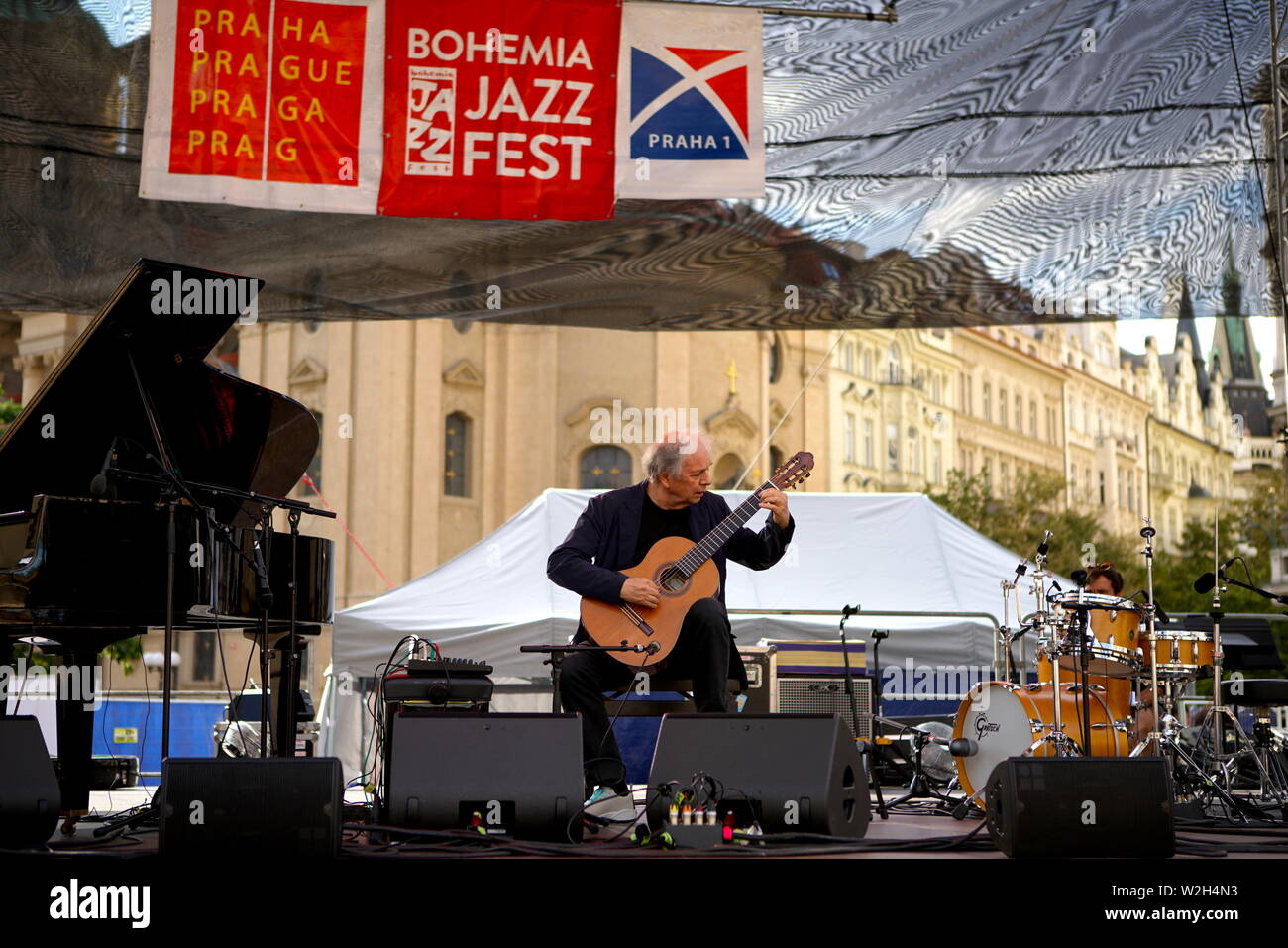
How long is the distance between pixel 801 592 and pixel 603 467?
2346 cm

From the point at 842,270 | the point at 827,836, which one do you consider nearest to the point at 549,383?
the point at 842,270

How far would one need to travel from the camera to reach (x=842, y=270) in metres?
8.27

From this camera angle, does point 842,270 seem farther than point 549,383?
No

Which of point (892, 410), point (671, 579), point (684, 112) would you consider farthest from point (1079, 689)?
point (892, 410)

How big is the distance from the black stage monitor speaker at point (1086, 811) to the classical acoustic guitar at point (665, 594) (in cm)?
219

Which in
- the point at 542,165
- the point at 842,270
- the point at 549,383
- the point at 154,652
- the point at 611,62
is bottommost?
the point at 154,652

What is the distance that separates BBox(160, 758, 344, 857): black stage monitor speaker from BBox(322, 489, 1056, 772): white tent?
869 cm

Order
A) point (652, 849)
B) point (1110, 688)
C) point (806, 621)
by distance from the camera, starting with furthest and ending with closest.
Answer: point (806, 621)
point (1110, 688)
point (652, 849)

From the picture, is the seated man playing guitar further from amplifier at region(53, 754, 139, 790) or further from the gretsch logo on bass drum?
amplifier at region(53, 754, 139, 790)
